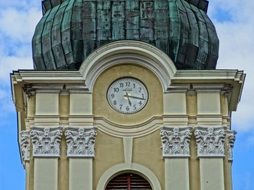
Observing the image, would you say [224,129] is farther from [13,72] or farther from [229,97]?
[13,72]

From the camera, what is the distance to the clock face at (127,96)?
117 ft

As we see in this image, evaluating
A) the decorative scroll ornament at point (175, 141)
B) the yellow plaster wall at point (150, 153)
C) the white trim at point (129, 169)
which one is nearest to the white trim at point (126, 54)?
the decorative scroll ornament at point (175, 141)

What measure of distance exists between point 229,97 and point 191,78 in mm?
1387

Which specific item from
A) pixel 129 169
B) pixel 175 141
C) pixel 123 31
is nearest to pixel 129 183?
pixel 129 169

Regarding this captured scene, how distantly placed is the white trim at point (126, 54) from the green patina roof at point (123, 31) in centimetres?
44

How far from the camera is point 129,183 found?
3475 cm

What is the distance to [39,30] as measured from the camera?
37.1 meters

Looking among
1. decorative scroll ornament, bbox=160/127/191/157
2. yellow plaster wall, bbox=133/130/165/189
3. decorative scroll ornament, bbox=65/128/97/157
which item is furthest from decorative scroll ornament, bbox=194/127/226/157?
decorative scroll ornament, bbox=65/128/97/157

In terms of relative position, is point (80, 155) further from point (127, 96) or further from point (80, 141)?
point (127, 96)

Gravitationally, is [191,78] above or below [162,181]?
above

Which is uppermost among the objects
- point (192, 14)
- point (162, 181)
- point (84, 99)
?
point (192, 14)

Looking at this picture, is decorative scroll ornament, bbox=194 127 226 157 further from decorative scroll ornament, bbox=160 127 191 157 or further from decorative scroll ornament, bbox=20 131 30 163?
decorative scroll ornament, bbox=20 131 30 163

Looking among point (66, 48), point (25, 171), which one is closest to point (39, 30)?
point (66, 48)

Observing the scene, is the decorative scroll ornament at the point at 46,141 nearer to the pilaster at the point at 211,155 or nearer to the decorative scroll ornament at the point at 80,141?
the decorative scroll ornament at the point at 80,141
